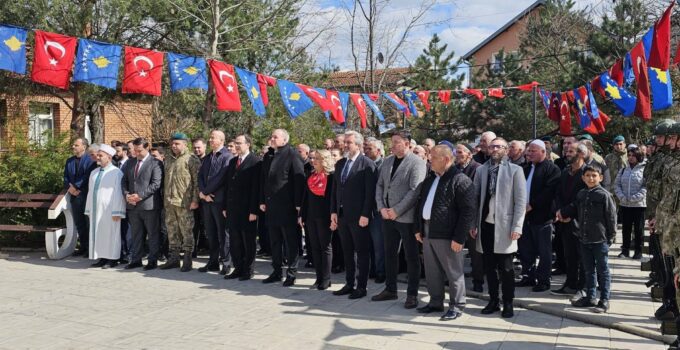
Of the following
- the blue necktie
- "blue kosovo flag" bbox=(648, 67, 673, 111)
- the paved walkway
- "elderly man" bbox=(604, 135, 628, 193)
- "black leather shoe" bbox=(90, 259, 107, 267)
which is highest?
"blue kosovo flag" bbox=(648, 67, 673, 111)

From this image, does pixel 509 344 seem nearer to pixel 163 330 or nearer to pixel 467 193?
pixel 467 193

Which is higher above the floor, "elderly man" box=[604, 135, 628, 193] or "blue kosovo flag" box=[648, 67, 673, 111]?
"blue kosovo flag" box=[648, 67, 673, 111]

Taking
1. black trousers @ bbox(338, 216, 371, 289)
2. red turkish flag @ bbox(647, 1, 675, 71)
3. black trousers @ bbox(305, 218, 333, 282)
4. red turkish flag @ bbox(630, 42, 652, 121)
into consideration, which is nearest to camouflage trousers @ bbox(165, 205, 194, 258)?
black trousers @ bbox(305, 218, 333, 282)

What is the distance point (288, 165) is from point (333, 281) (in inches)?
67.6

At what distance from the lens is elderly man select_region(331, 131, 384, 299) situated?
679 centimetres

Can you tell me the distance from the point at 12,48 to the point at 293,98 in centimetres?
474

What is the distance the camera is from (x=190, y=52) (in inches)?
578

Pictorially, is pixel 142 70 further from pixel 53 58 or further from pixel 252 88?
pixel 252 88

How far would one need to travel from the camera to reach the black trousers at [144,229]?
28.5ft

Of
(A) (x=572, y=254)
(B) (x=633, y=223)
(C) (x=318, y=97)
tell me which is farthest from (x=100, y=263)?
(B) (x=633, y=223)

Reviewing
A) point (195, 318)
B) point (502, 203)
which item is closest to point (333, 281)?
point (195, 318)

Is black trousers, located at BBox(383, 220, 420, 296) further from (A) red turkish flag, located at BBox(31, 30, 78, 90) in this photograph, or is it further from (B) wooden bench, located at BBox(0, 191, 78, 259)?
(B) wooden bench, located at BBox(0, 191, 78, 259)

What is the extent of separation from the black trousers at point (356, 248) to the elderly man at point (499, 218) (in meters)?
1.37

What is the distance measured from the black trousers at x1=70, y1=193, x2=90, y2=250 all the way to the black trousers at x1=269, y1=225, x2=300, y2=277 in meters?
3.79
